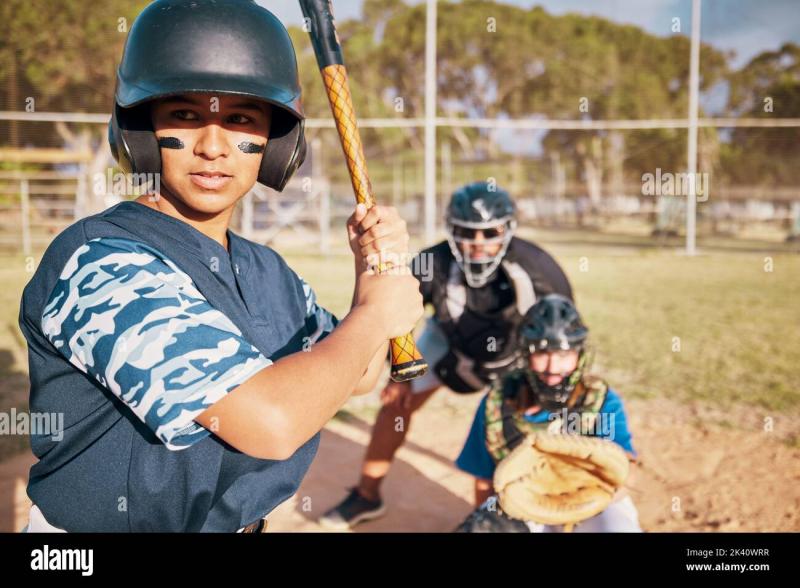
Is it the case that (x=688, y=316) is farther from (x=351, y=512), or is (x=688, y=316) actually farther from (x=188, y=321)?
(x=188, y=321)

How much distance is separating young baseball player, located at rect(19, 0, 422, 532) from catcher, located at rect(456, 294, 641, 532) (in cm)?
166

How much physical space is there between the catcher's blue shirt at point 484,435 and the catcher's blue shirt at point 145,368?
74.2 inches

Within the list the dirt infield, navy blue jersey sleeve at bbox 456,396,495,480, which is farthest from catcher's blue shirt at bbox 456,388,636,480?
the dirt infield

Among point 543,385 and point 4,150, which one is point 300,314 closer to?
point 543,385

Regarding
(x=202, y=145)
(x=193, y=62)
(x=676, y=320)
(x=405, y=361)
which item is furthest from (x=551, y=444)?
(x=676, y=320)

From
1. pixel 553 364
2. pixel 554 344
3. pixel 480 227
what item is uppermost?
pixel 480 227

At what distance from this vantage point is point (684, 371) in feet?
22.6

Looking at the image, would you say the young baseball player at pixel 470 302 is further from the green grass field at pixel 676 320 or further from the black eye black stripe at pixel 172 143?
the black eye black stripe at pixel 172 143

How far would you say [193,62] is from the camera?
140 cm

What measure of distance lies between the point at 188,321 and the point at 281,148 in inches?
28.5

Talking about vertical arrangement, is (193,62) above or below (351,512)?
above

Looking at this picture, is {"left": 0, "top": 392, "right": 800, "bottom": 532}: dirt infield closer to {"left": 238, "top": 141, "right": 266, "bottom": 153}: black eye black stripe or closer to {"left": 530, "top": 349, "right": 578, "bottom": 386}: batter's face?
{"left": 530, "top": 349, "right": 578, "bottom": 386}: batter's face

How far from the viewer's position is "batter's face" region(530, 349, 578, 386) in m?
3.26
